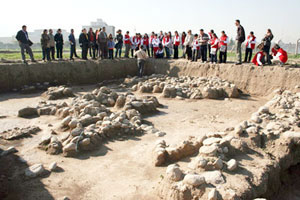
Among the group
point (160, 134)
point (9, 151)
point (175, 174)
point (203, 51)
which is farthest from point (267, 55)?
point (9, 151)

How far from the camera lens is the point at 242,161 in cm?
473

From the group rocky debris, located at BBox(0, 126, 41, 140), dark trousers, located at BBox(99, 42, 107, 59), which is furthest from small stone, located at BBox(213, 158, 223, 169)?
dark trousers, located at BBox(99, 42, 107, 59)

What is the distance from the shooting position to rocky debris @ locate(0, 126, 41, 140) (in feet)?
22.4

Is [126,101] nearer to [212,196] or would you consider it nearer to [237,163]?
[237,163]

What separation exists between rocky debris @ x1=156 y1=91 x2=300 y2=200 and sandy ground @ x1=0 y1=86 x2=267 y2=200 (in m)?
0.56

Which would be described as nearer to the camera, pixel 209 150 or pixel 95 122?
pixel 209 150

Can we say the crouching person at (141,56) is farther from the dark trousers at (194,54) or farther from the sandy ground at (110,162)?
the sandy ground at (110,162)

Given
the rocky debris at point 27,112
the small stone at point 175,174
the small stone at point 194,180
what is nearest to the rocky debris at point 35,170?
the small stone at point 175,174

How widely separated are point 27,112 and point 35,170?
4133 mm

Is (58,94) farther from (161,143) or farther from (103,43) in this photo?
(161,143)

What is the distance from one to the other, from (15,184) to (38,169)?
0.46 m

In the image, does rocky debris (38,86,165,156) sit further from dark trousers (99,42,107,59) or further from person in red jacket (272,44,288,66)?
person in red jacket (272,44,288,66)

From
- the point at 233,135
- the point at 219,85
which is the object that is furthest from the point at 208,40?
the point at 233,135

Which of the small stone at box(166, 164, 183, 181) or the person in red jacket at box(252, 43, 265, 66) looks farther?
the person in red jacket at box(252, 43, 265, 66)
